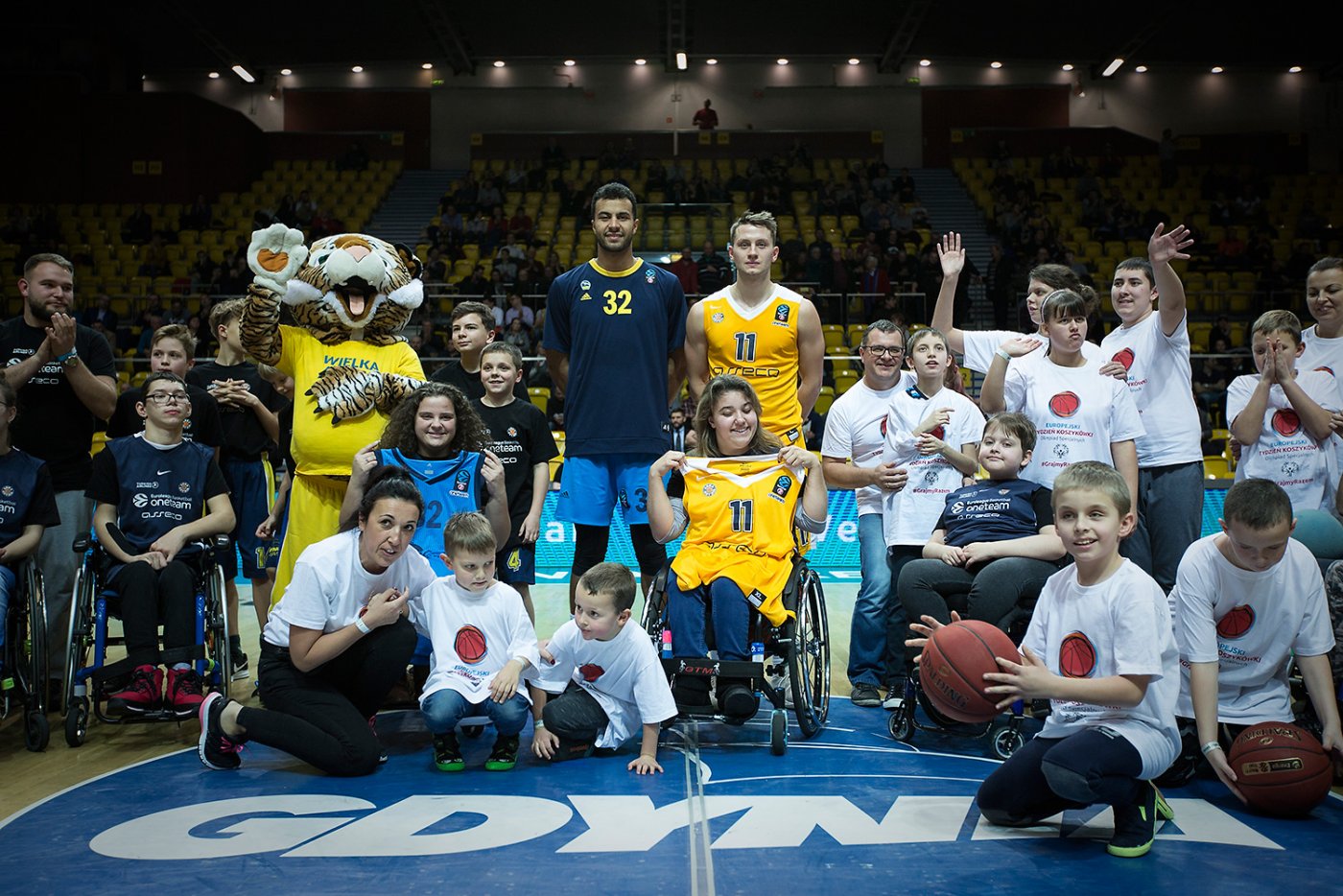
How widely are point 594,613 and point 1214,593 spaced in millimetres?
1865

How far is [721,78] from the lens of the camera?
2192 centimetres

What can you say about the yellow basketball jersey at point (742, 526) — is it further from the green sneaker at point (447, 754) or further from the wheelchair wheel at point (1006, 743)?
the green sneaker at point (447, 754)

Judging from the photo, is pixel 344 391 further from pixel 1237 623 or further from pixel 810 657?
pixel 1237 623

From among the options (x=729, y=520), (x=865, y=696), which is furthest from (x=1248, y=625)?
(x=729, y=520)

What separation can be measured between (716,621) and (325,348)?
A: 1.84 meters

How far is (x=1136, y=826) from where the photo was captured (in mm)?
2959

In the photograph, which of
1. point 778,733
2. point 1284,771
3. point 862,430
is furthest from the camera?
point 862,430

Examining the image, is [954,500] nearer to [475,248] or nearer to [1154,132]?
[475,248]

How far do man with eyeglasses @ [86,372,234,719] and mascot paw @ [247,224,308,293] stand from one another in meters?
0.60

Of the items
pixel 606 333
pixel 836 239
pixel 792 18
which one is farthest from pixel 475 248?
pixel 606 333

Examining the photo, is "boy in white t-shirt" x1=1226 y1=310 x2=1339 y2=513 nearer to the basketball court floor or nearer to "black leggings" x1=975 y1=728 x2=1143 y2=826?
the basketball court floor

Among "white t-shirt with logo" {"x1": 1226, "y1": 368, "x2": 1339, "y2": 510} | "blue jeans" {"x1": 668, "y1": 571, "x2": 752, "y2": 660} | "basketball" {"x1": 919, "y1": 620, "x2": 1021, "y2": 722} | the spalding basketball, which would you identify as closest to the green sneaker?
the spalding basketball

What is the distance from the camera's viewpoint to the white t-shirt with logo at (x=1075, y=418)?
4.26 metres

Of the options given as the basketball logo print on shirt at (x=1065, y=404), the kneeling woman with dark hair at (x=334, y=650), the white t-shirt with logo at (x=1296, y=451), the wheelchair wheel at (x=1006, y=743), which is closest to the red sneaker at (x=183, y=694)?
the kneeling woman with dark hair at (x=334, y=650)
